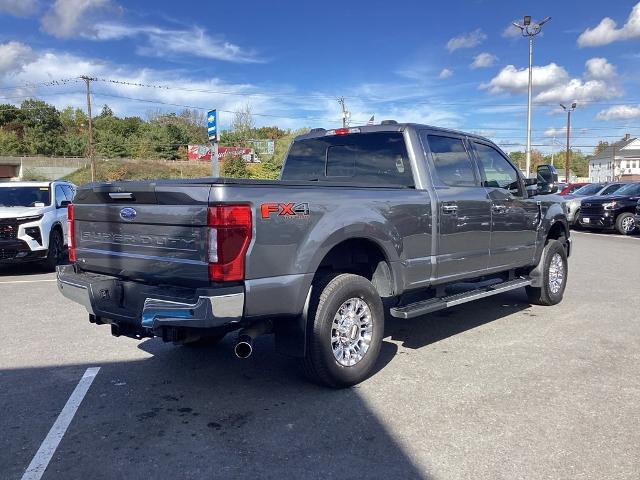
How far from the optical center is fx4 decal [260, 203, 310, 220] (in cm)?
374

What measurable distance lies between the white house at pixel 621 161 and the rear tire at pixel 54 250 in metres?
97.7

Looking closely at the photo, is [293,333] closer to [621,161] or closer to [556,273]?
[556,273]

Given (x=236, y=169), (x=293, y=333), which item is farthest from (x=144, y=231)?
(x=236, y=169)

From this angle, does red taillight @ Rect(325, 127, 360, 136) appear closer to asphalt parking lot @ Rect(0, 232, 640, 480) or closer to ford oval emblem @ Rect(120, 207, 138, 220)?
asphalt parking lot @ Rect(0, 232, 640, 480)

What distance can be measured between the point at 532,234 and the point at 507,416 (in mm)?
3522

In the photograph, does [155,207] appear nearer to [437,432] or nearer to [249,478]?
[249,478]

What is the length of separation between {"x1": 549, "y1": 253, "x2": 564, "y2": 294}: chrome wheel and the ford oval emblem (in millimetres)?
5440

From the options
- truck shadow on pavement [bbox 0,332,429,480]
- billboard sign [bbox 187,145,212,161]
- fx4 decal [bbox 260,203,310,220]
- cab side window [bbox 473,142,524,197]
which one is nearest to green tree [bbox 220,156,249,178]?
cab side window [bbox 473,142,524,197]

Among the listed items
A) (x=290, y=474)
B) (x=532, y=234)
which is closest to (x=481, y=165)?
(x=532, y=234)

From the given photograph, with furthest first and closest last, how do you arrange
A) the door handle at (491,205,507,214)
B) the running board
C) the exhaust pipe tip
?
the door handle at (491,205,507,214), the running board, the exhaust pipe tip

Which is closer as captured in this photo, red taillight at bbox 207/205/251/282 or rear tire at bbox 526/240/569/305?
red taillight at bbox 207/205/251/282

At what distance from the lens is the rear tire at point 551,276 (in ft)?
23.7

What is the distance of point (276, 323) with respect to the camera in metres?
4.23

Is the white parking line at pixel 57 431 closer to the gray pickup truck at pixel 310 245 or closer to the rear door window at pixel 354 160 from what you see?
the gray pickup truck at pixel 310 245
